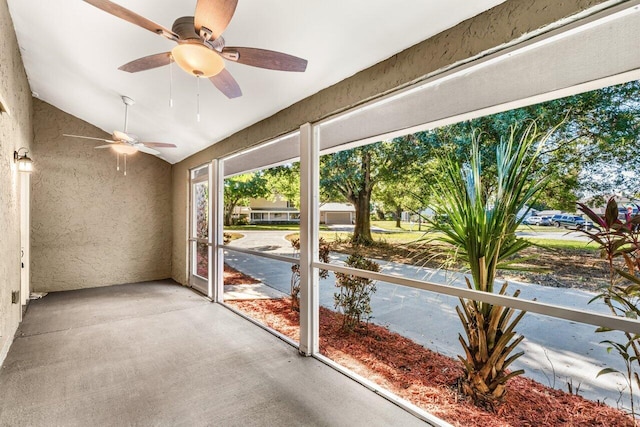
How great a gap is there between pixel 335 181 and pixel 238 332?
7.12 feet

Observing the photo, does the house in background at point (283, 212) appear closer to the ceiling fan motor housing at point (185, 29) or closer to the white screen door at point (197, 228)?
the white screen door at point (197, 228)

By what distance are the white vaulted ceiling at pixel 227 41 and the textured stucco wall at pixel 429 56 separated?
67 millimetres

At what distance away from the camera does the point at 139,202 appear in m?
6.37

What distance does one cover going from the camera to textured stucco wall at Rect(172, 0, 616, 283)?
1.57 meters

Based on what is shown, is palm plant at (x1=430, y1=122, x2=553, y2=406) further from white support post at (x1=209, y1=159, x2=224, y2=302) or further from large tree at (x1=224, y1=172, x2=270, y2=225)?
large tree at (x1=224, y1=172, x2=270, y2=225)

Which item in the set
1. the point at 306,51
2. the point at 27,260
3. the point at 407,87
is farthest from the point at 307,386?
the point at 27,260

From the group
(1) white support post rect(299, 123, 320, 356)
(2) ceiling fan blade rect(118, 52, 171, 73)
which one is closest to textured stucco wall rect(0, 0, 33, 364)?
(2) ceiling fan blade rect(118, 52, 171, 73)

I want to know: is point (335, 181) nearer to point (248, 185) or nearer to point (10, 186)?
point (10, 186)

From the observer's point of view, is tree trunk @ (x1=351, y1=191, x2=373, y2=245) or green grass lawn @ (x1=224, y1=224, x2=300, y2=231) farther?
green grass lawn @ (x1=224, y1=224, x2=300, y2=231)

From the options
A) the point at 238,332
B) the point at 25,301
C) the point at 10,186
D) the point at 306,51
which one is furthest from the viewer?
the point at 25,301

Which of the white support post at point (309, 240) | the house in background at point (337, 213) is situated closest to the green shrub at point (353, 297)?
the house in background at point (337, 213)

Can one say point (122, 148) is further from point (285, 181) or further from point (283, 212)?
point (285, 181)

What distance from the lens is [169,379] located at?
266cm

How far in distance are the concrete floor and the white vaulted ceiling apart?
264 cm
